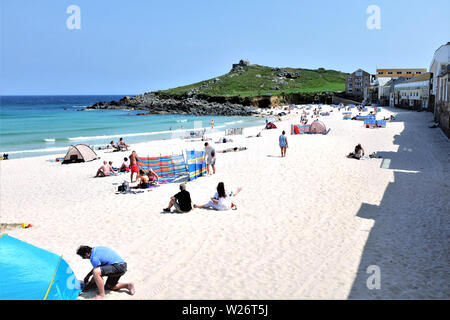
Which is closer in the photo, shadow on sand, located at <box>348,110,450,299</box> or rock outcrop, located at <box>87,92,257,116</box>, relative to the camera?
shadow on sand, located at <box>348,110,450,299</box>

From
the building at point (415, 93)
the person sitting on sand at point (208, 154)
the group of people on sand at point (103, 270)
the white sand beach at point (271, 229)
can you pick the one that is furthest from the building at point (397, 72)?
the group of people on sand at point (103, 270)

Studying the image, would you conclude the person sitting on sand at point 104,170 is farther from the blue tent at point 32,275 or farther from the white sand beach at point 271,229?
the blue tent at point 32,275

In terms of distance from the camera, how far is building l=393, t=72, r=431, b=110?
1874 inches

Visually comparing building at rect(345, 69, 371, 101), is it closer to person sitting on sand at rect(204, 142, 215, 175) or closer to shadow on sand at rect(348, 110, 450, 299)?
person sitting on sand at rect(204, 142, 215, 175)

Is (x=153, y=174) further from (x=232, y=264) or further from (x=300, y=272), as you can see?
(x=300, y=272)

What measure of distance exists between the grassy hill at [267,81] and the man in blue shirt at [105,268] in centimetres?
10895

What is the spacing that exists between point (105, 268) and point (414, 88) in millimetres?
55917

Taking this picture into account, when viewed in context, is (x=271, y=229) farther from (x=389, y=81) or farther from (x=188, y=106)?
(x=389, y=81)

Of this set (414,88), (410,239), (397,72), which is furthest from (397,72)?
(410,239)

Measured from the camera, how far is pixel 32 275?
16.7 feet

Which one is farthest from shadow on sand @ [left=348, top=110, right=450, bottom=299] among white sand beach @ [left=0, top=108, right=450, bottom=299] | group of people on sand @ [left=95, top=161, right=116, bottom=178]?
group of people on sand @ [left=95, top=161, right=116, bottom=178]

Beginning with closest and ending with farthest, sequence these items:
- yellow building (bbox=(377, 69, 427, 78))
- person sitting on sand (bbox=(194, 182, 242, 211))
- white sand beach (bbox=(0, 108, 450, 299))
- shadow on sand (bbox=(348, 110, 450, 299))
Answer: shadow on sand (bbox=(348, 110, 450, 299))
white sand beach (bbox=(0, 108, 450, 299))
person sitting on sand (bbox=(194, 182, 242, 211))
yellow building (bbox=(377, 69, 427, 78))

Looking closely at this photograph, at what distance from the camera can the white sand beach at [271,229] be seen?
573 cm

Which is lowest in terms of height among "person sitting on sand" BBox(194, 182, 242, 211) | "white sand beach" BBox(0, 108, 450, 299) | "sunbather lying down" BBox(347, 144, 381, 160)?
"white sand beach" BBox(0, 108, 450, 299)
